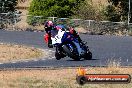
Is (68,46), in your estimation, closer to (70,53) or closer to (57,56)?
(70,53)

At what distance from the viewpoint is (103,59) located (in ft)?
80.5

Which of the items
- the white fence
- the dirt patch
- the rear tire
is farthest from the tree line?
the dirt patch

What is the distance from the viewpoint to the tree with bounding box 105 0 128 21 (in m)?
49.2

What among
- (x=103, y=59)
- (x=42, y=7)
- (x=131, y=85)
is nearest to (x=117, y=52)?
(x=103, y=59)

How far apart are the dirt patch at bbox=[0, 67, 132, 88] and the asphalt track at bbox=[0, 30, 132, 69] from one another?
5.80 ft

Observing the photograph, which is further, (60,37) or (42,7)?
(42,7)

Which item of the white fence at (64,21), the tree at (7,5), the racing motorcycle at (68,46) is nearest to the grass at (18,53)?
the racing motorcycle at (68,46)

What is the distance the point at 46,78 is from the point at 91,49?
13.7 meters

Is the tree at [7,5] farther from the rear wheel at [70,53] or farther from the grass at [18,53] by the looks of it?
the rear wheel at [70,53]

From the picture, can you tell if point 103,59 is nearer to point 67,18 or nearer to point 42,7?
point 67,18

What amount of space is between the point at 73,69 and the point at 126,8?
30.0 meters

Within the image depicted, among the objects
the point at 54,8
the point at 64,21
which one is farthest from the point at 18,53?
the point at 54,8

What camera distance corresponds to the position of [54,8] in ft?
163

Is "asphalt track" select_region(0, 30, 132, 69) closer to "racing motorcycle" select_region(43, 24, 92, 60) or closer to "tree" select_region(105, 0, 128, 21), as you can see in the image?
"racing motorcycle" select_region(43, 24, 92, 60)
